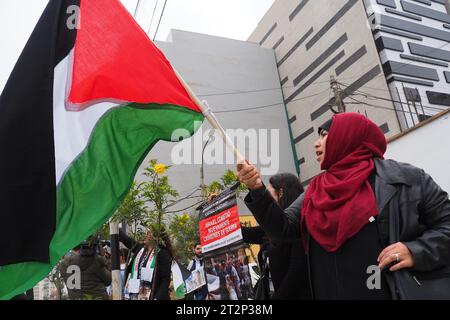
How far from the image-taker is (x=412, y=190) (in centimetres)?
167

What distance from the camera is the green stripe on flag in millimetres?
2361

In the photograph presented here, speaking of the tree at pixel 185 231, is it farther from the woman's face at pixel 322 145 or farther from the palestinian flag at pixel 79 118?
the woman's face at pixel 322 145

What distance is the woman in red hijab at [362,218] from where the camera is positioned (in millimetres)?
1571

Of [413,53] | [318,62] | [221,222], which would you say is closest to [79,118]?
[221,222]

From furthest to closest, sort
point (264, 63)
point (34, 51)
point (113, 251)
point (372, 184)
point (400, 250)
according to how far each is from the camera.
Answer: point (264, 63), point (113, 251), point (34, 51), point (372, 184), point (400, 250)

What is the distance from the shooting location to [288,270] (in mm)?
2438

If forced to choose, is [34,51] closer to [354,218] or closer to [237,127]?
[354,218]

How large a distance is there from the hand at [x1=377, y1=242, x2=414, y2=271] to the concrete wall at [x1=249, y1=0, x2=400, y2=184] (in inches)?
903

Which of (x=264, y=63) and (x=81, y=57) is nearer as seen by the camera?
(x=81, y=57)

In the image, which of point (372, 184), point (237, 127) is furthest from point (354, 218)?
point (237, 127)

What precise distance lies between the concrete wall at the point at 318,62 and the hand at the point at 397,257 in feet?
75.3

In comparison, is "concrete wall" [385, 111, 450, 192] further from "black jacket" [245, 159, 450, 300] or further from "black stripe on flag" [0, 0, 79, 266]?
"black stripe on flag" [0, 0, 79, 266]
